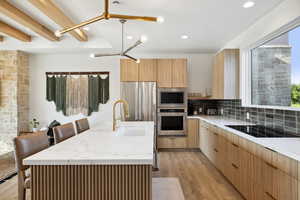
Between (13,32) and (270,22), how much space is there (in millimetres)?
4625

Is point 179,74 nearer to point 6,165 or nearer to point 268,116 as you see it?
point 268,116

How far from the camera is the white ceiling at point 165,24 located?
99.7 inches

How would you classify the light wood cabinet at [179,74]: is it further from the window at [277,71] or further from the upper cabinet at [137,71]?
the window at [277,71]

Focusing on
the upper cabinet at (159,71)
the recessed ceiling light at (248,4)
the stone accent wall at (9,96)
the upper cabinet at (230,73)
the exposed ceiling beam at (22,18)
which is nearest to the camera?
the recessed ceiling light at (248,4)

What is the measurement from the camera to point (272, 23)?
2688mm

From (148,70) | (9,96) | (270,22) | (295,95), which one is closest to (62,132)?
(148,70)

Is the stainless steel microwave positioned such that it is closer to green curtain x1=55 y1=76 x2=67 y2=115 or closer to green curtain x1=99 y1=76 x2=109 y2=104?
green curtain x1=99 y1=76 x2=109 y2=104

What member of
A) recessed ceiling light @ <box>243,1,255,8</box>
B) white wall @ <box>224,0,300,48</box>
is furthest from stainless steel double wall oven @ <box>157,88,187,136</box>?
recessed ceiling light @ <box>243,1,255,8</box>

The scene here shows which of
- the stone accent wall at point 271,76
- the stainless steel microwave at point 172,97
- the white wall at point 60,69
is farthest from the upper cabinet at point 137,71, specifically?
the stone accent wall at point 271,76

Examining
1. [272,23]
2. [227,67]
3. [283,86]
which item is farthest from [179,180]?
[272,23]

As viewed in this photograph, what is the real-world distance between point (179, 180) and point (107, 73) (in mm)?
3329

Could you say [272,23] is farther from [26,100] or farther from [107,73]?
[26,100]

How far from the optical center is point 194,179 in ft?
10.0

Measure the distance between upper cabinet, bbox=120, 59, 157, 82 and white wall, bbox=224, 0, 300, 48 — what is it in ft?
6.41
